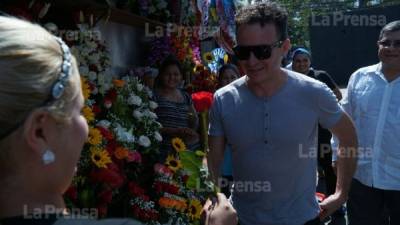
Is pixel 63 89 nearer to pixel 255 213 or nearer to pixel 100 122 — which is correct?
pixel 255 213

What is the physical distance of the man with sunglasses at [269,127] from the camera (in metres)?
2.51

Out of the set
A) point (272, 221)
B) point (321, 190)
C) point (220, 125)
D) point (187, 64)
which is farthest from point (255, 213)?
point (321, 190)

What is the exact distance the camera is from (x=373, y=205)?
12.8 feet

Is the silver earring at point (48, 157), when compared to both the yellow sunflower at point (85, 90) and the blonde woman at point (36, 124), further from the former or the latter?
the yellow sunflower at point (85, 90)

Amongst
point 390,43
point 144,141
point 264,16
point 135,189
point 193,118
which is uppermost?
point 264,16

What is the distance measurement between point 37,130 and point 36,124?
0.7 inches

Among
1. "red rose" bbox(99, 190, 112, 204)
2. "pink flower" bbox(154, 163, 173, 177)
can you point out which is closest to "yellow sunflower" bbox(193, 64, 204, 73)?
"pink flower" bbox(154, 163, 173, 177)

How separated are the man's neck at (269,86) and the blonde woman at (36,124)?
156 cm

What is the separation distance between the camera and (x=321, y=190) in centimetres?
662

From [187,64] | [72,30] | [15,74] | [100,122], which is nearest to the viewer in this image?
[15,74]

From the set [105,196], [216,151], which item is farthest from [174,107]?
[216,151]

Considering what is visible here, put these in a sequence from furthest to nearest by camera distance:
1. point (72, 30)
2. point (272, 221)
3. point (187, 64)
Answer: point (187, 64) < point (72, 30) < point (272, 221)

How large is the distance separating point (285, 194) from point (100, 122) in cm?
129

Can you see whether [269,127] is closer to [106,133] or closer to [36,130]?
[106,133]
